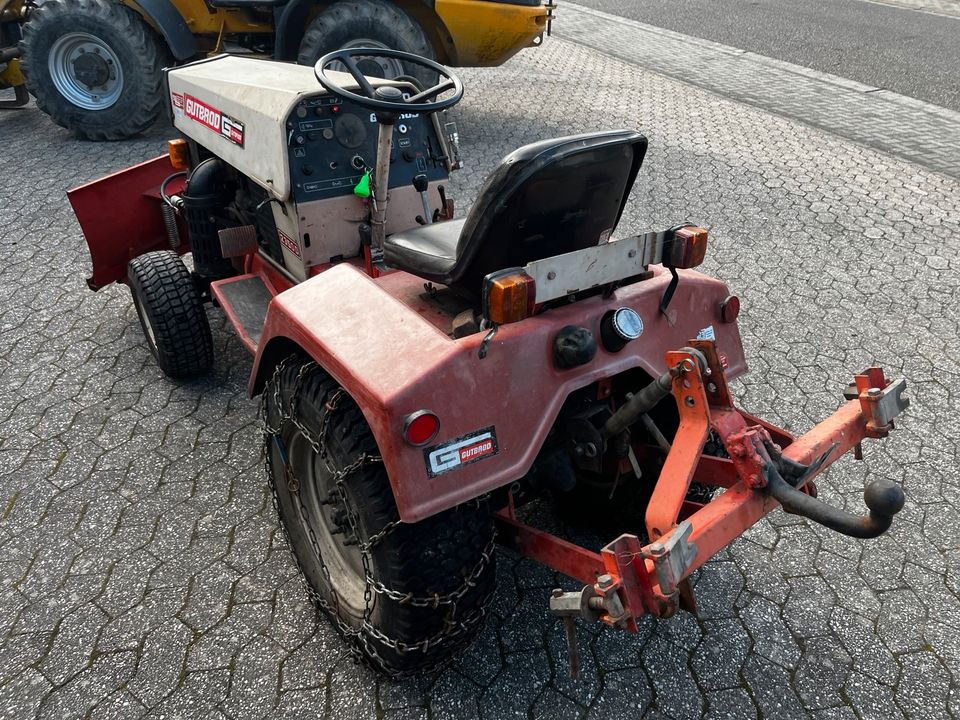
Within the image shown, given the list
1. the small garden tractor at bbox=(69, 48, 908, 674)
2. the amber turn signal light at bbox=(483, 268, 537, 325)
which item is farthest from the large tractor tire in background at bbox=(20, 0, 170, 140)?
the amber turn signal light at bbox=(483, 268, 537, 325)

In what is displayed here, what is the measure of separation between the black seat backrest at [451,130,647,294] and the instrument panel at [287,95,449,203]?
3.74 ft

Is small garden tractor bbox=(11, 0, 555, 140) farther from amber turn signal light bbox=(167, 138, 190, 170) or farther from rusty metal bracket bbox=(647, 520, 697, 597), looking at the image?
rusty metal bracket bbox=(647, 520, 697, 597)

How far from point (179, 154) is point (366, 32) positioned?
112 inches

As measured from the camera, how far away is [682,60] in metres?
9.36

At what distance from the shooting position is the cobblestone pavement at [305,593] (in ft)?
7.06

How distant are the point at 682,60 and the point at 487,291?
8780 millimetres

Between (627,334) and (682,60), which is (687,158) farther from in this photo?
(627,334)

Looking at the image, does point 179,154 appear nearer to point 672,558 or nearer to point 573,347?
point 573,347

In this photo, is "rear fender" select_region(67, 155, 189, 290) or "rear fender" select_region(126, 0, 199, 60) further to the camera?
"rear fender" select_region(126, 0, 199, 60)

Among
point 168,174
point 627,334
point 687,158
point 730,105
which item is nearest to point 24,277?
point 168,174

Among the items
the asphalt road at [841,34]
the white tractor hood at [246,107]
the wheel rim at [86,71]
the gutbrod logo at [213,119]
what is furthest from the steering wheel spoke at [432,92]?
the asphalt road at [841,34]

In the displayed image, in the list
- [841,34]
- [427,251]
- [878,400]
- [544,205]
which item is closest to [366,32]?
[427,251]

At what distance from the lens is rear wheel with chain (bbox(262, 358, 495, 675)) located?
1.83m

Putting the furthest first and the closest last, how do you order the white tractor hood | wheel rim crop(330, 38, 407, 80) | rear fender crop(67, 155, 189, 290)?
1. wheel rim crop(330, 38, 407, 80)
2. rear fender crop(67, 155, 189, 290)
3. the white tractor hood
